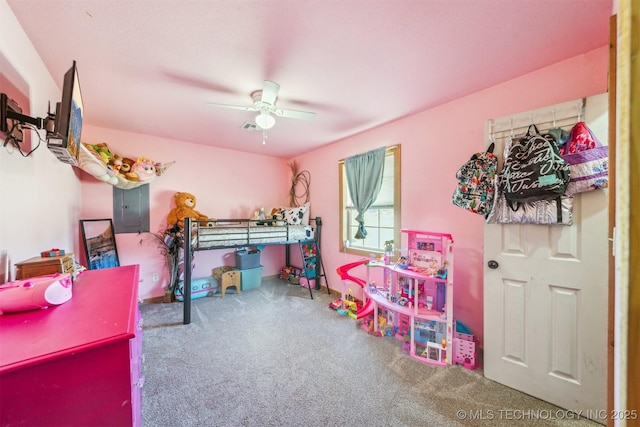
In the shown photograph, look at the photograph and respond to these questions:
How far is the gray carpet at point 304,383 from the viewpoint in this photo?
54.6 inches

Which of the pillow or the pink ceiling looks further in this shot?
the pillow

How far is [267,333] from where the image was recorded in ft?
7.72

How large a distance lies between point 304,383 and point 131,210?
309 cm

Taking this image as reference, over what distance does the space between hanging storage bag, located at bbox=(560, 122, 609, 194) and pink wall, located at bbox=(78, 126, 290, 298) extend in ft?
10.7

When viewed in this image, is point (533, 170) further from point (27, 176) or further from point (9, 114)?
point (27, 176)

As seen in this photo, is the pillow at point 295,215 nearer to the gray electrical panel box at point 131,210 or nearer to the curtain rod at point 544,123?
the gray electrical panel box at point 131,210

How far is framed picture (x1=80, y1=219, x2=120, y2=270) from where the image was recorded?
105 inches

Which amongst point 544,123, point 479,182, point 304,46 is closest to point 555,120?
point 544,123

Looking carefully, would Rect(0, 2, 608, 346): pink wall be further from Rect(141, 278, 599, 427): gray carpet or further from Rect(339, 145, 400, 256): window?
Rect(141, 278, 599, 427): gray carpet

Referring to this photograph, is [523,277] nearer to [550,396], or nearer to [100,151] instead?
[550,396]

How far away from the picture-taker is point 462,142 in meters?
2.15

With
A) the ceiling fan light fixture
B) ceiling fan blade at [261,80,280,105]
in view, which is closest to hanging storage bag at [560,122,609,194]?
ceiling fan blade at [261,80,280,105]

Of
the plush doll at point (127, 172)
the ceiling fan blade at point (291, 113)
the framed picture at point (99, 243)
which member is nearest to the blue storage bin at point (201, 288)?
the framed picture at point (99, 243)

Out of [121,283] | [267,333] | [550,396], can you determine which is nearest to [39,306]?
[121,283]
